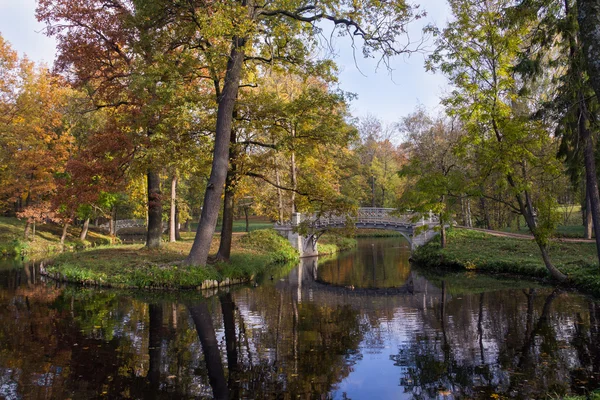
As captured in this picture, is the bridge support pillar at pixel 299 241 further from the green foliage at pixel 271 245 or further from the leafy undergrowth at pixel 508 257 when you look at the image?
the leafy undergrowth at pixel 508 257

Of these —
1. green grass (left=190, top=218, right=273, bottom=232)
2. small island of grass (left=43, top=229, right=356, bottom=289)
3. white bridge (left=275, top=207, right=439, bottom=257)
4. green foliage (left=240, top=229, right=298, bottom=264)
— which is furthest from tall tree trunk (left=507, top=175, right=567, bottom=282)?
green grass (left=190, top=218, right=273, bottom=232)

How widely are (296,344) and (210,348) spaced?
60.8 inches

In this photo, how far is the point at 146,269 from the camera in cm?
1528

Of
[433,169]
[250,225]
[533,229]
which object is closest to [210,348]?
[533,229]

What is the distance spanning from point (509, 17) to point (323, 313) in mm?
7863

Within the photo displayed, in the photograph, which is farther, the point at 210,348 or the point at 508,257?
the point at 508,257

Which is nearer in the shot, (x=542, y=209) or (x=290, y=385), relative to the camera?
(x=290, y=385)

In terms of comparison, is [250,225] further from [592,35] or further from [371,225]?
[592,35]

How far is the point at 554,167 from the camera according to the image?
13773mm

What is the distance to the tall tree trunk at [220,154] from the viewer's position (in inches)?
570

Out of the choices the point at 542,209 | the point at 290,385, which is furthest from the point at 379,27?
the point at 290,385

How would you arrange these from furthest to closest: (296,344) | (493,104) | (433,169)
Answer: (433,169) < (493,104) < (296,344)

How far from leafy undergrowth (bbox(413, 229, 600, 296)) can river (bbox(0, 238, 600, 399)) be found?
1794 millimetres

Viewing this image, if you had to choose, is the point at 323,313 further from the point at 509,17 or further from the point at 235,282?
the point at 509,17
